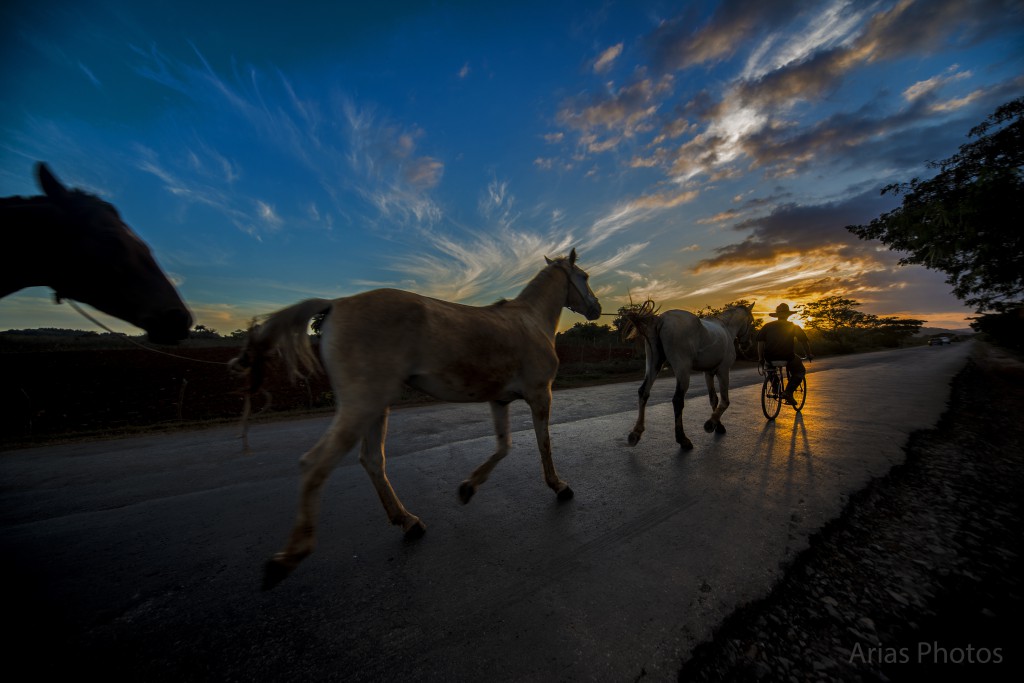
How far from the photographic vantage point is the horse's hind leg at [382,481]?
259 cm

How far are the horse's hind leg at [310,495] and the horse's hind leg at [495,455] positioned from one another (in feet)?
3.95

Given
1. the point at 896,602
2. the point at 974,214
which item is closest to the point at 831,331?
the point at 974,214

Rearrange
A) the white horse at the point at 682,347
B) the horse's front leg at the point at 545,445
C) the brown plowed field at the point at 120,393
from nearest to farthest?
the horse's front leg at the point at 545,445, the white horse at the point at 682,347, the brown plowed field at the point at 120,393

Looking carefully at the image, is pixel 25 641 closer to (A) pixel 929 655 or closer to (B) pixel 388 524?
(B) pixel 388 524

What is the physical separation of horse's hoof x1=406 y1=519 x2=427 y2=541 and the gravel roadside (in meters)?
1.82

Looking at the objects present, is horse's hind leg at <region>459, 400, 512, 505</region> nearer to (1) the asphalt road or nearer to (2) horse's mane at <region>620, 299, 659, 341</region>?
(1) the asphalt road

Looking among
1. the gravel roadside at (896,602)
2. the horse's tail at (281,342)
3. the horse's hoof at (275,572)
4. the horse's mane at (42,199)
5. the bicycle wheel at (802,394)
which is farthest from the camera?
the bicycle wheel at (802,394)

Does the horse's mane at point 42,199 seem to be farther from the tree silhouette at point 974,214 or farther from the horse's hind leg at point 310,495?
the tree silhouette at point 974,214

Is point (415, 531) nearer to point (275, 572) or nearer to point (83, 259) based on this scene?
point (275, 572)

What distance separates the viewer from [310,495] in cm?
193

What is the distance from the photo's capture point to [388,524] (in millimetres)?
2766

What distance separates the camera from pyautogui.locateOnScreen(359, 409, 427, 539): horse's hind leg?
2.59m

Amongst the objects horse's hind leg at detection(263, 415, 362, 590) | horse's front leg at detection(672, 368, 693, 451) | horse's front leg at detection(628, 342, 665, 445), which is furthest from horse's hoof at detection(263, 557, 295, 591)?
horse's front leg at detection(672, 368, 693, 451)

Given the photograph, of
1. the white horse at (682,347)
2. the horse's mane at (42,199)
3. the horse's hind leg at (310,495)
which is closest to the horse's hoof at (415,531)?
the horse's hind leg at (310,495)
